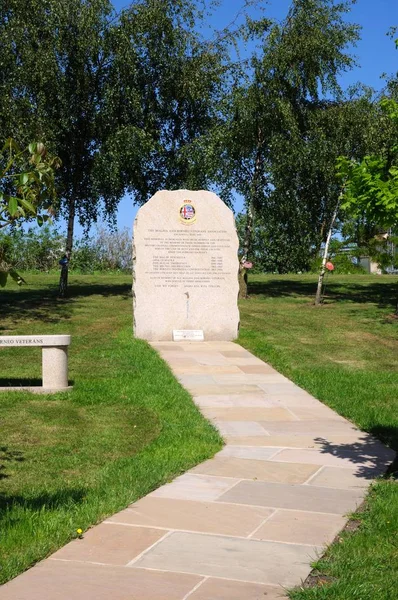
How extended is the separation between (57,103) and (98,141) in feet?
5.97

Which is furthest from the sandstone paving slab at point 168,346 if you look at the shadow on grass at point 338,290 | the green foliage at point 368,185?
the shadow on grass at point 338,290

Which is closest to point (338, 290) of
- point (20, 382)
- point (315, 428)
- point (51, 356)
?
point (20, 382)

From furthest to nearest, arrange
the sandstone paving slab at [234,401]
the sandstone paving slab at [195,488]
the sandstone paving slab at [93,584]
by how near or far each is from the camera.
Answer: the sandstone paving slab at [234,401] → the sandstone paving slab at [195,488] → the sandstone paving slab at [93,584]

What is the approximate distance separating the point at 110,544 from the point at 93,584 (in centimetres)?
60

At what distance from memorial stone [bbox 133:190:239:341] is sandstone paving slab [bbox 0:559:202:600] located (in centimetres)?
1097

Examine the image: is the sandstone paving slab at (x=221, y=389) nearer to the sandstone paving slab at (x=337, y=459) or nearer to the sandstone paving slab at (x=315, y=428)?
the sandstone paving slab at (x=315, y=428)

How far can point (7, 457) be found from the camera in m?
6.68

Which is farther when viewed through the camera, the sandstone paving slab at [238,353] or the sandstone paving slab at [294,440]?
the sandstone paving slab at [238,353]

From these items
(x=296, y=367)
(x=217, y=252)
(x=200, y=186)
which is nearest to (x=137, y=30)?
(x=200, y=186)

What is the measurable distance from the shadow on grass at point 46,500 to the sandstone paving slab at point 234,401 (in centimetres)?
359

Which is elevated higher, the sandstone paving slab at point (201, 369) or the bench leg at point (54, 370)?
the bench leg at point (54, 370)

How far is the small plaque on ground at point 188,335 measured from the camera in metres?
14.9

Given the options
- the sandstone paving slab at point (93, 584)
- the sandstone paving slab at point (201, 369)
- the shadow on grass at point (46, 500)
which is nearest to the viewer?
the sandstone paving slab at point (93, 584)

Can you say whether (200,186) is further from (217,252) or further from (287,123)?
(217,252)
